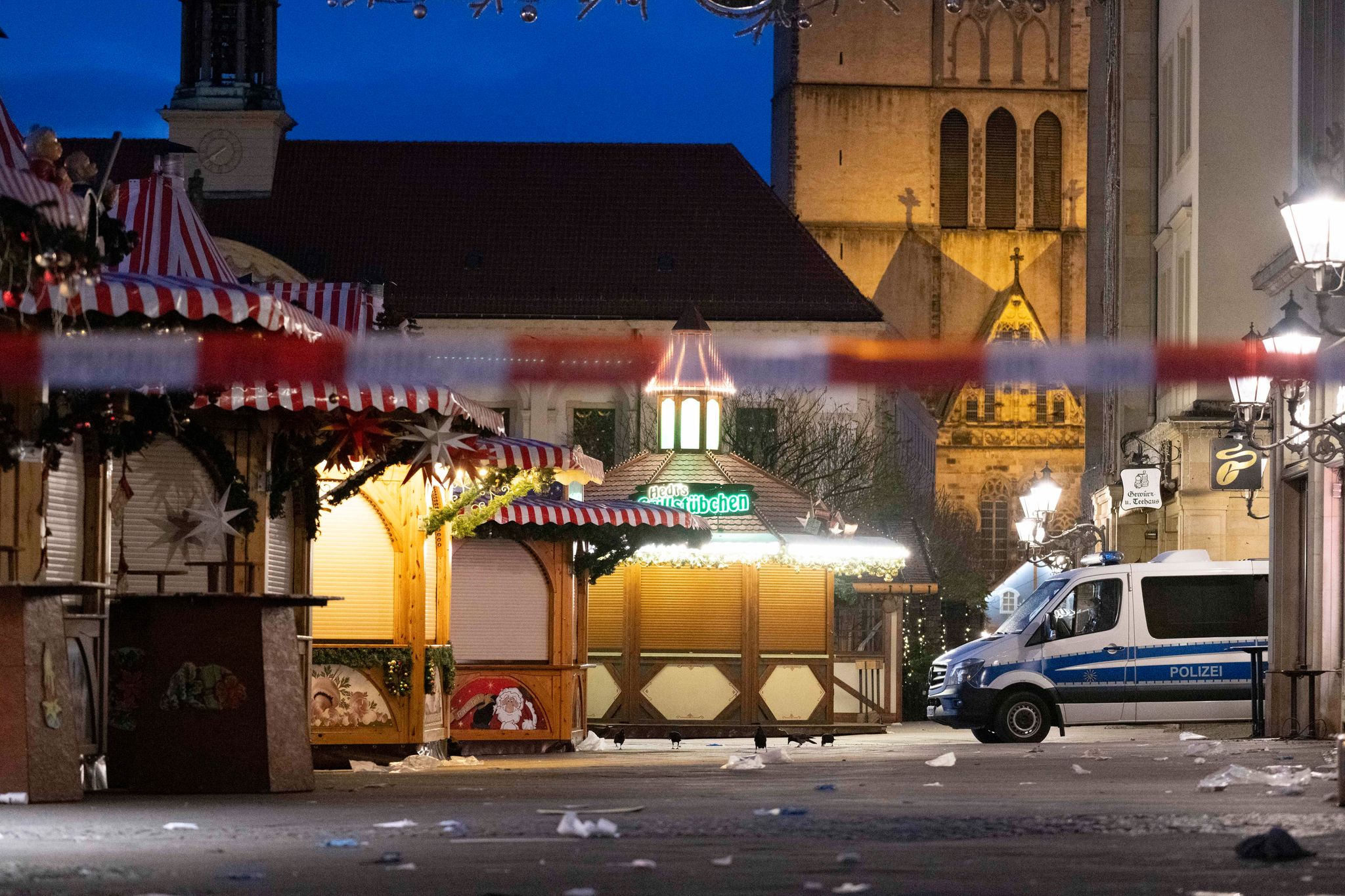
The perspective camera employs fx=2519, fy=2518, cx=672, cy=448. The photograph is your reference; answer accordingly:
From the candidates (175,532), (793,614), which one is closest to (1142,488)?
(793,614)

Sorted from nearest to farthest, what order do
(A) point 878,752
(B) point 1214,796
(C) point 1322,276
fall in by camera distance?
(B) point 1214,796
(C) point 1322,276
(A) point 878,752

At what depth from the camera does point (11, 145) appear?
1423 cm

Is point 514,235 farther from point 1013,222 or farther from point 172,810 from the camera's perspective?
point 172,810

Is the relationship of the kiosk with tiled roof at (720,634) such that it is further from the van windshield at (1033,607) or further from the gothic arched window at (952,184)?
the gothic arched window at (952,184)

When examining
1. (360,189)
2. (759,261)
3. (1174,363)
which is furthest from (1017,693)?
(360,189)

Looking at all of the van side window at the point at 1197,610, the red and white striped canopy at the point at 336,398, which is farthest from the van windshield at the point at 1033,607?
the red and white striped canopy at the point at 336,398

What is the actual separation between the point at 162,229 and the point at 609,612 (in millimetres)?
12461

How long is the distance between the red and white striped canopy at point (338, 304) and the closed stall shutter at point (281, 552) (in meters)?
2.51

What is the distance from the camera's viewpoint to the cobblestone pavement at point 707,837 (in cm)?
890

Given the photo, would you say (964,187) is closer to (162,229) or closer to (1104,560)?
(1104,560)

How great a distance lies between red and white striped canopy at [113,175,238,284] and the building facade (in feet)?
64.6

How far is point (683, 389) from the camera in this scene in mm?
31891

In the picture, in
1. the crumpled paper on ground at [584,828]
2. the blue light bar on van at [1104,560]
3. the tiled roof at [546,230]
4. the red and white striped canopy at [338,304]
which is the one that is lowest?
the crumpled paper on ground at [584,828]

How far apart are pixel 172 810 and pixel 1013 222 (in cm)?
9105
